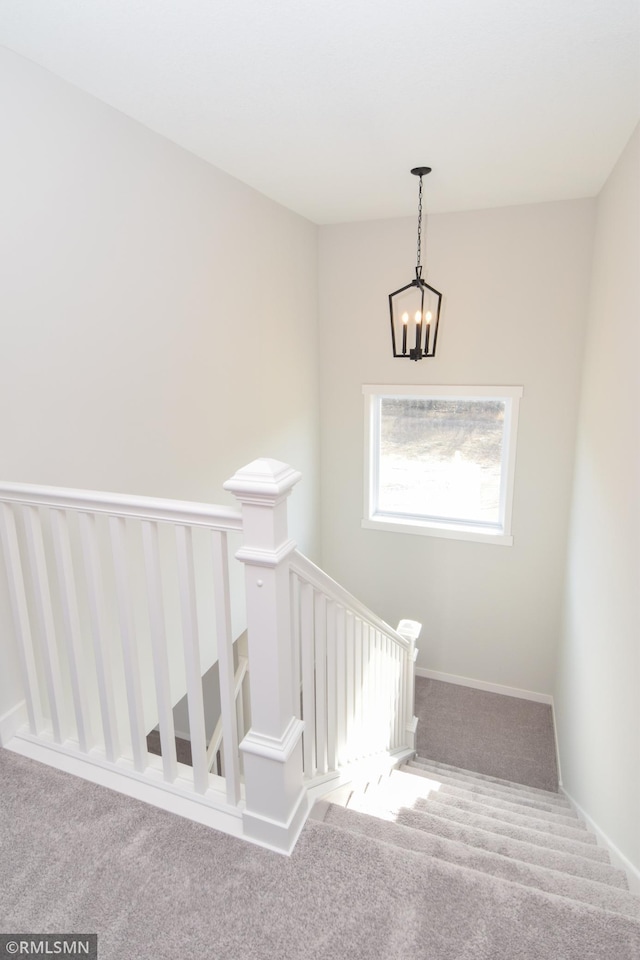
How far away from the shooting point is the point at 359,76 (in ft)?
6.49

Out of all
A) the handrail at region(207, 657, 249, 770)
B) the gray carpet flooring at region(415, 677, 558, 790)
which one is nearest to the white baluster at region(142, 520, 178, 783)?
the handrail at region(207, 657, 249, 770)

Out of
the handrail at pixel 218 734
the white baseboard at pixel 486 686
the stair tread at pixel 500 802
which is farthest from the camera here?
the white baseboard at pixel 486 686

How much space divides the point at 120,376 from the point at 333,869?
79.0 inches

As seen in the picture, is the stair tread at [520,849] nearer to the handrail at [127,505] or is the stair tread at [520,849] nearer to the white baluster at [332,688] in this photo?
the white baluster at [332,688]

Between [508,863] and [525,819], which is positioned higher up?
[508,863]

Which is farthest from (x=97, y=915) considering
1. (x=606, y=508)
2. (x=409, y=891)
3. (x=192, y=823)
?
(x=606, y=508)

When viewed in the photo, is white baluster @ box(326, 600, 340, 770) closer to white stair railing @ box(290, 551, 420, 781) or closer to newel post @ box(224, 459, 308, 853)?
white stair railing @ box(290, 551, 420, 781)

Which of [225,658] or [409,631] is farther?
[409,631]

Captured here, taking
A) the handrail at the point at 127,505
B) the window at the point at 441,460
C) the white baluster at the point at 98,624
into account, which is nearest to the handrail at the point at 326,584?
the handrail at the point at 127,505

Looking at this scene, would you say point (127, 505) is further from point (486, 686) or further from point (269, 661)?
point (486, 686)

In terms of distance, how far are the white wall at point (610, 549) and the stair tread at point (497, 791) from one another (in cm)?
13

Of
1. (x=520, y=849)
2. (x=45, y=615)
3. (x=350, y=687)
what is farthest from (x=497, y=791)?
(x=45, y=615)

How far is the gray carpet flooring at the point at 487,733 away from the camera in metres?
3.96

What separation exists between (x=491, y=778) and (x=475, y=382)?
2.94 m
